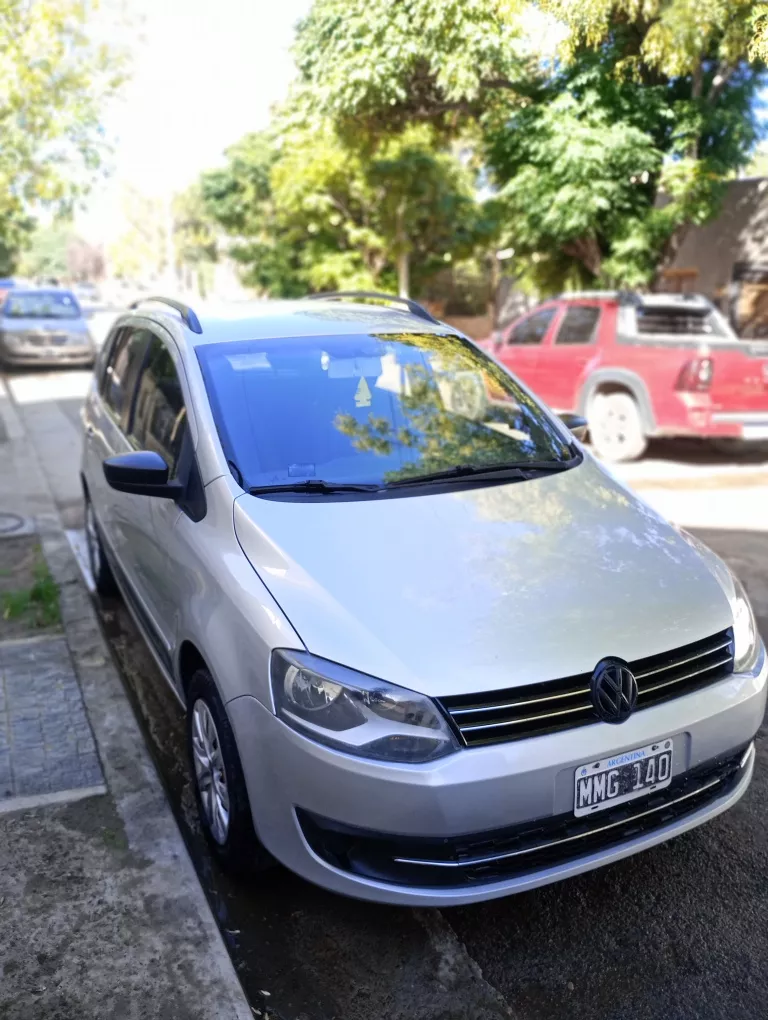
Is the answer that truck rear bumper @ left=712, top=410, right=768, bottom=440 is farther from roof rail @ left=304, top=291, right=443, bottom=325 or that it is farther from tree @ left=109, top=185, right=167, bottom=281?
tree @ left=109, top=185, right=167, bottom=281

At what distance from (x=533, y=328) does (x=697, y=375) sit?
2313 mm

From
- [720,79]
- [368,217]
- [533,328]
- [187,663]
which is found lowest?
[187,663]

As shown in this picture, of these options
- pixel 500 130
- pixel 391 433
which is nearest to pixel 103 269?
pixel 500 130

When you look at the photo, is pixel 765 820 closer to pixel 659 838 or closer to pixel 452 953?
pixel 659 838

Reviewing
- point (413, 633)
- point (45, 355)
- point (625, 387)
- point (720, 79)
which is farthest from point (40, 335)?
point (413, 633)

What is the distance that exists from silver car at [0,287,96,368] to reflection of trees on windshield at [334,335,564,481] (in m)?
14.4

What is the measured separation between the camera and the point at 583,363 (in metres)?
9.88

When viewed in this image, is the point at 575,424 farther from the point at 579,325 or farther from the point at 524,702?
the point at 579,325

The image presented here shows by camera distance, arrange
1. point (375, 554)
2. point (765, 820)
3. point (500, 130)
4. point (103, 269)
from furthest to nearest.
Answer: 1. point (103, 269)
2. point (500, 130)
3. point (765, 820)
4. point (375, 554)

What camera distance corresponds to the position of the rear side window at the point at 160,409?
379 cm

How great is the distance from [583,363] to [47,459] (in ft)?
18.4

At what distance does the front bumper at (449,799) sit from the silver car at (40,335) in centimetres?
1578

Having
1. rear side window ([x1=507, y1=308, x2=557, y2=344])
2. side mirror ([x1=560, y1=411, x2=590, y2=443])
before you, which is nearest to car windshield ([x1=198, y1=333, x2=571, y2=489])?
side mirror ([x1=560, y1=411, x2=590, y2=443])

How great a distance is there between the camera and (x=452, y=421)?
3953 millimetres
